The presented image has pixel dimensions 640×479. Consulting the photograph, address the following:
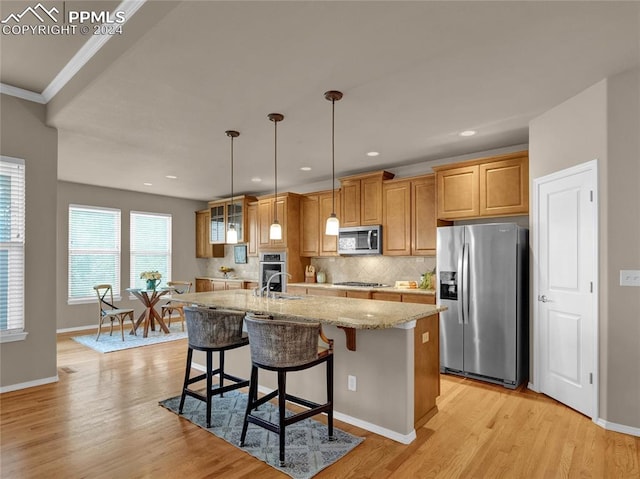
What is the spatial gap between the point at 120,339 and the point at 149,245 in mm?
2404

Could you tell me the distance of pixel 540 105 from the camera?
10.8 ft

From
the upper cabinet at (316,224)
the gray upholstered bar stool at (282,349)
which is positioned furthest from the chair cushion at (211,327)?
the upper cabinet at (316,224)

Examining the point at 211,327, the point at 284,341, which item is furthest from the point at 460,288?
the point at 211,327

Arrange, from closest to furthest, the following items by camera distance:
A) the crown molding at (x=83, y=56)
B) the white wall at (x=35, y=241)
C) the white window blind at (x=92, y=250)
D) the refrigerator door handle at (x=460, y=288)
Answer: the crown molding at (x=83, y=56), the white wall at (x=35, y=241), the refrigerator door handle at (x=460, y=288), the white window blind at (x=92, y=250)

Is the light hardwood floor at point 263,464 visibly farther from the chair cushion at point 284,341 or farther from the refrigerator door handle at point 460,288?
the refrigerator door handle at point 460,288

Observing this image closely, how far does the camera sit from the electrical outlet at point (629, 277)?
8.86 ft

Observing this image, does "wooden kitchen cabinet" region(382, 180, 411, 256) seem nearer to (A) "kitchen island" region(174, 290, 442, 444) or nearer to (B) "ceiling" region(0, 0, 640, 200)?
(B) "ceiling" region(0, 0, 640, 200)

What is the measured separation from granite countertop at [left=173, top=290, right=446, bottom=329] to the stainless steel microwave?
73.6 inches

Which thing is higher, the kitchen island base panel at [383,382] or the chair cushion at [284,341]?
the chair cushion at [284,341]

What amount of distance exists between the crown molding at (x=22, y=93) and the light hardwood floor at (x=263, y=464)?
2.82 m

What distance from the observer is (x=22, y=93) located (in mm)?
3551

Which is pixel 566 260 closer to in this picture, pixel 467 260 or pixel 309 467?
pixel 467 260

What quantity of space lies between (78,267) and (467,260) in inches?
258

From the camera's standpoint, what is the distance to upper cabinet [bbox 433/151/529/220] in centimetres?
399
